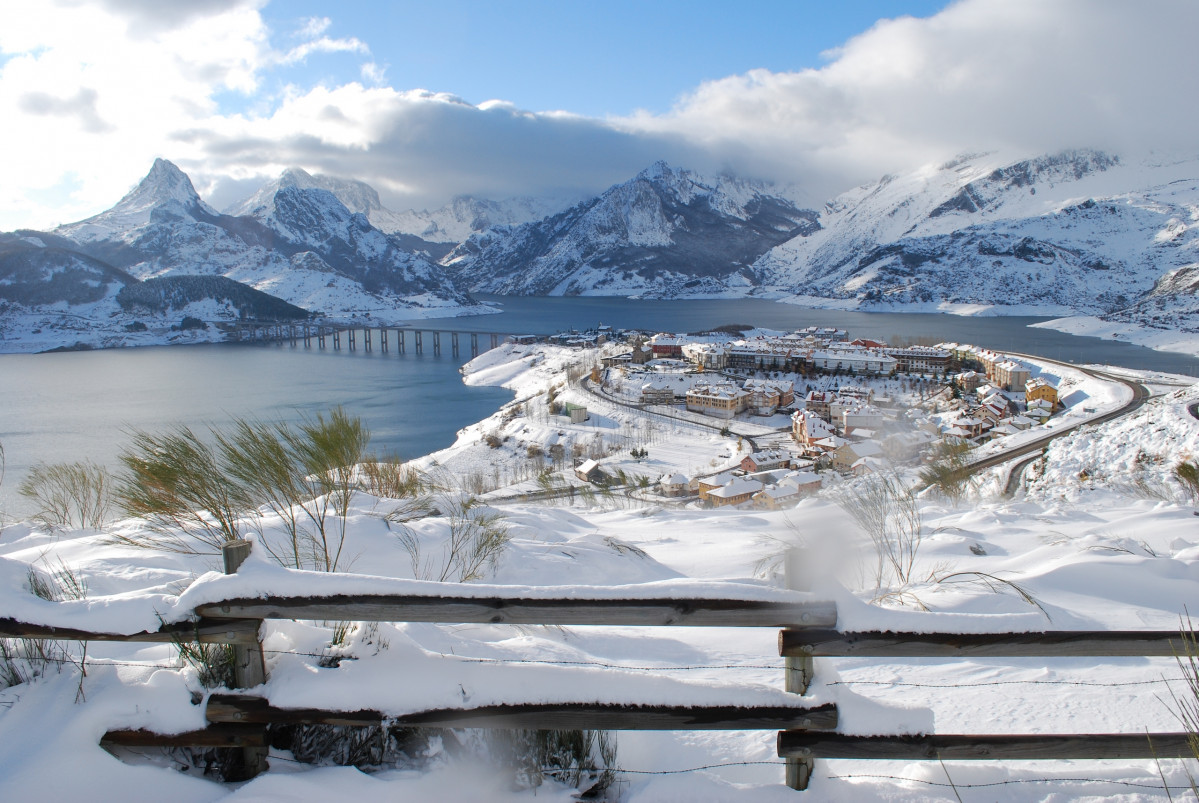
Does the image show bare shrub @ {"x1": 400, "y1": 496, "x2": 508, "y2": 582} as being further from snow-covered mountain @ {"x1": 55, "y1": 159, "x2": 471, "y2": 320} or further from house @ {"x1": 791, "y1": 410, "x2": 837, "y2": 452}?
snow-covered mountain @ {"x1": 55, "y1": 159, "x2": 471, "y2": 320}

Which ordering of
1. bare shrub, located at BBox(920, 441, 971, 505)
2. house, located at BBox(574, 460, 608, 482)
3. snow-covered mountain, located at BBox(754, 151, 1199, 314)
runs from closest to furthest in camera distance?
bare shrub, located at BBox(920, 441, 971, 505) < house, located at BBox(574, 460, 608, 482) < snow-covered mountain, located at BBox(754, 151, 1199, 314)

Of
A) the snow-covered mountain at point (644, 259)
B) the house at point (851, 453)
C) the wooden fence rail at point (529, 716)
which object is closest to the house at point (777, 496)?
the house at point (851, 453)

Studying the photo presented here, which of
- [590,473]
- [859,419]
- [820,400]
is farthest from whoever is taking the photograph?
[820,400]

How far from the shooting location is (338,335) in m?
69.8

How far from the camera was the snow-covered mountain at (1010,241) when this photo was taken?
90500mm

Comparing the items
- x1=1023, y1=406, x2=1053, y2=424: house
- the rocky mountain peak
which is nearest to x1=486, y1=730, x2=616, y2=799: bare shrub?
x1=1023, y1=406, x2=1053, y2=424: house

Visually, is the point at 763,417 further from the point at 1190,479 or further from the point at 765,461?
the point at 1190,479

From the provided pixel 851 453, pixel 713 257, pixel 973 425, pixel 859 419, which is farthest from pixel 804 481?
pixel 713 257

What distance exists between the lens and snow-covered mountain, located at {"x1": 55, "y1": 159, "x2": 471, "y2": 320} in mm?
101938

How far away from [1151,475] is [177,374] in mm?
50141

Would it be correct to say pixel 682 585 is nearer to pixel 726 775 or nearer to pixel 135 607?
pixel 726 775

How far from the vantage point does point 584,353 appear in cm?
4516

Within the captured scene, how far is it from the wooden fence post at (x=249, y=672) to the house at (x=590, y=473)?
50.2ft

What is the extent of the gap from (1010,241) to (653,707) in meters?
125
